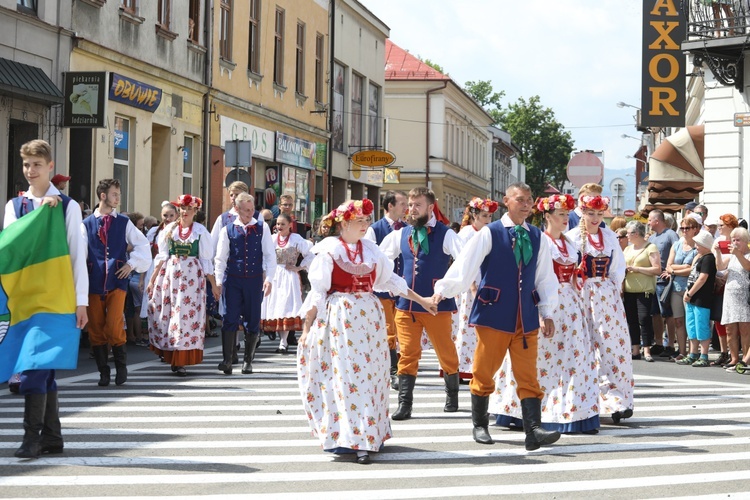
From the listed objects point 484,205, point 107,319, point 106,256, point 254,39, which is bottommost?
point 107,319

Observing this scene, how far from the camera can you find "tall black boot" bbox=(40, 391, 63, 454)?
8.32 meters

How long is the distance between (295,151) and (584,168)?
16.9m

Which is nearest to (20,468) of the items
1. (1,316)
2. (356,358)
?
(1,316)

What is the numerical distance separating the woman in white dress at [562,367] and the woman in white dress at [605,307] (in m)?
0.47

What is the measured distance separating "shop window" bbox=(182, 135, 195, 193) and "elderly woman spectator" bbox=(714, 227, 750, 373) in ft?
47.1

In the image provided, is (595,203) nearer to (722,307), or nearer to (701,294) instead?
(722,307)

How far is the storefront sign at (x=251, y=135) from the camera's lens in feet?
95.1

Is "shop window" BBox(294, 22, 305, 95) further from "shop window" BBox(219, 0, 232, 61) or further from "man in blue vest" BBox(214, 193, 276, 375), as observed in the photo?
"man in blue vest" BBox(214, 193, 276, 375)

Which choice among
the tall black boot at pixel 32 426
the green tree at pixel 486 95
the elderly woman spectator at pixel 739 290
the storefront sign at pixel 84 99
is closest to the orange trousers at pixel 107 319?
the tall black boot at pixel 32 426

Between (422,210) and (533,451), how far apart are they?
2983 millimetres

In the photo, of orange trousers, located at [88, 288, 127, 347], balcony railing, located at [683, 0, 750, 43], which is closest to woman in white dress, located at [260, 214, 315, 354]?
orange trousers, located at [88, 288, 127, 347]

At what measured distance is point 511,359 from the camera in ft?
29.3

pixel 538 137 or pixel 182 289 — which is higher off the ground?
pixel 538 137

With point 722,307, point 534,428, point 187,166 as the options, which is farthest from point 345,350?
point 187,166
